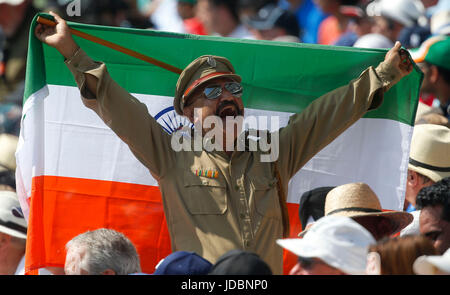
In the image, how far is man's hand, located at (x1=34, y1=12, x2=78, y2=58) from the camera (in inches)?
184

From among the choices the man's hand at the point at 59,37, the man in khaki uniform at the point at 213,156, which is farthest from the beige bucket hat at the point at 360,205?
the man's hand at the point at 59,37

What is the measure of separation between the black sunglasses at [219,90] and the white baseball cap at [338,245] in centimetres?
136

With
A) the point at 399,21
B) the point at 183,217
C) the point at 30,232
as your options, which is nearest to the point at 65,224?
the point at 30,232

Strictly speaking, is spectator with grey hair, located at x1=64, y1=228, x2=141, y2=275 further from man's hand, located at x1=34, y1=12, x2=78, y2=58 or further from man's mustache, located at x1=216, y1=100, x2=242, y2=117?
man's hand, located at x1=34, y1=12, x2=78, y2=58

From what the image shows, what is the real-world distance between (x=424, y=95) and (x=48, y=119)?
11.0ft

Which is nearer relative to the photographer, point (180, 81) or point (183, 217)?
point (183, 217)

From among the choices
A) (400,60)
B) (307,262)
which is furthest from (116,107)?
(400,60)

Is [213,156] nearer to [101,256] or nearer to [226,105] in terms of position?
[226,105]

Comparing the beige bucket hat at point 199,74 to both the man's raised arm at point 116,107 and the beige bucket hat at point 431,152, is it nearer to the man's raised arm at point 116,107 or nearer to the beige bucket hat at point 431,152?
the man's raised arm at point 116,107

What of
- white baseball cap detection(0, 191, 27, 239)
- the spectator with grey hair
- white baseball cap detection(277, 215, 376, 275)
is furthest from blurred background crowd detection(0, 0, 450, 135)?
white baseball cap detection(277, 215, 376, 275)

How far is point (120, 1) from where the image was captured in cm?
930

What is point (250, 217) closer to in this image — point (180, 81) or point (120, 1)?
point (180, 81)

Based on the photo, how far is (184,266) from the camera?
369 cm

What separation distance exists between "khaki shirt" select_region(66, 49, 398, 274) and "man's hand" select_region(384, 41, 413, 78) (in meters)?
0.83
